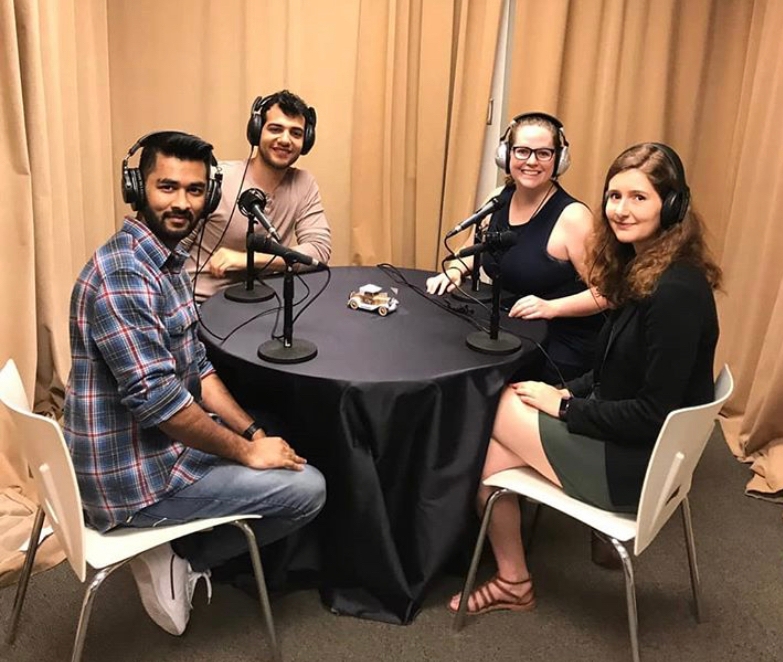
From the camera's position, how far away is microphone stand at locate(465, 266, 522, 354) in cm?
194

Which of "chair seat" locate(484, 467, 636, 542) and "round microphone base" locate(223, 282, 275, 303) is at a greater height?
"round microphone base" locate(223, 282, 275, 303)

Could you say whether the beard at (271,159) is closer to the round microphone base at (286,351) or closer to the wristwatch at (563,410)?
the round microphone base at (286,351)

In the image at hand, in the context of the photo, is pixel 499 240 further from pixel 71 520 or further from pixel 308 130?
pixel 71 520

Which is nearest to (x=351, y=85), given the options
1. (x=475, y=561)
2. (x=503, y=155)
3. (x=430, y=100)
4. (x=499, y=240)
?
(x=430, y=100)

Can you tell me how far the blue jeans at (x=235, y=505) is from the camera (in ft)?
5.47

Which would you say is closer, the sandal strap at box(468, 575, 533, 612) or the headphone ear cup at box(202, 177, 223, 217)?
the headphone ear cup at box(202, 177, 223, 217)

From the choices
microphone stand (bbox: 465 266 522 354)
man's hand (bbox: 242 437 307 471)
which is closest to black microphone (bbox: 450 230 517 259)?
microphone stand (bbox: 465 266 522 354)

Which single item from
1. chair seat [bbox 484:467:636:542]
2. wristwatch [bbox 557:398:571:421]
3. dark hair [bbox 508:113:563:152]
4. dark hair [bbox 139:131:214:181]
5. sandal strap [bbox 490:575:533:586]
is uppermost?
dark hair [bbox 508:113:563:152]

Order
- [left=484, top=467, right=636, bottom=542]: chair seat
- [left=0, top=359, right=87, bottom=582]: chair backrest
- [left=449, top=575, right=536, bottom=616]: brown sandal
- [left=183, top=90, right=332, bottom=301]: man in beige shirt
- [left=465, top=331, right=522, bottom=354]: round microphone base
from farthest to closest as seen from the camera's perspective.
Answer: [left=183, top=90, right=332, bottom=301]: man in beige shirt
[left=449, top=575, right=536, bottom=616]: brown sandal
[left=465, top=331, right=522, bottom=354]: round microphone base
[left=484, top=467, right=636, bottom=542]: chair seat
[left=0, top=359, right=87, bottom=582]: chair backrest

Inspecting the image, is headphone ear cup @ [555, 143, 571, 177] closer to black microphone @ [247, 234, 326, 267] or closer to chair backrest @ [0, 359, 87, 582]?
black microphone @ [247, 234, 326, 267]

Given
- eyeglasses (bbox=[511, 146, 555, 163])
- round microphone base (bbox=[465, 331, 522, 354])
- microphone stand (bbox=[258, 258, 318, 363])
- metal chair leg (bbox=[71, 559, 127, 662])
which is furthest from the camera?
eyeglasses (bbox=[511, 146, 555, 163])

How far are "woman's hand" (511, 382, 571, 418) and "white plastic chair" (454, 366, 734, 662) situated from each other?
0.53 feet

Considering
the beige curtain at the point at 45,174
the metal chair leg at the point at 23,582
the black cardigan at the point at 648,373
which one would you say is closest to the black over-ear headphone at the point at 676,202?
the black cardigan at the point at 648,373

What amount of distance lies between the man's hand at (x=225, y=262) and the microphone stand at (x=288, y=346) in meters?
0.66
